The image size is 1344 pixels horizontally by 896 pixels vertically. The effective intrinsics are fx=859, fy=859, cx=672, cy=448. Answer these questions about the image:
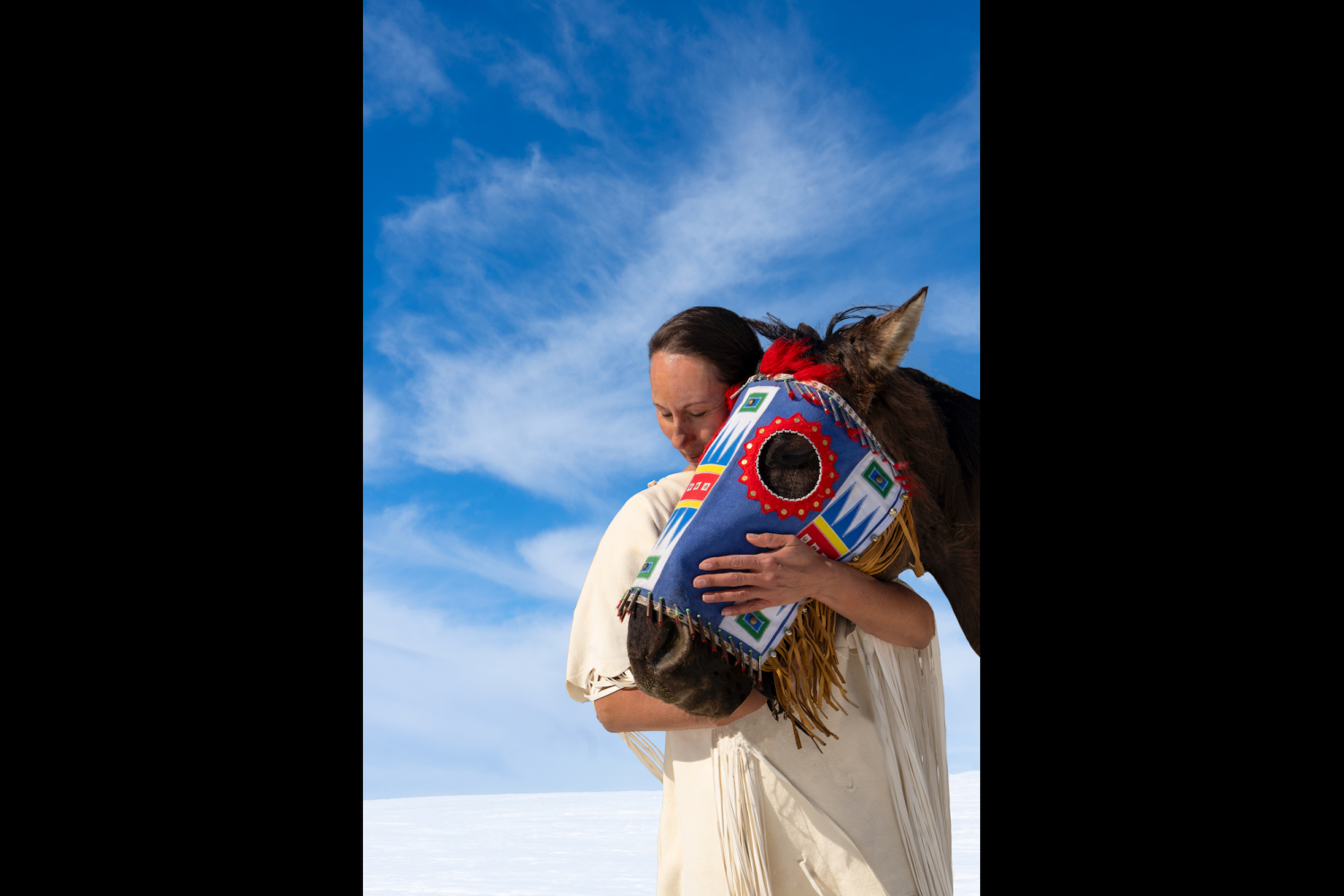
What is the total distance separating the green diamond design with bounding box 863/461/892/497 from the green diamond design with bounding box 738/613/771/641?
30 cm

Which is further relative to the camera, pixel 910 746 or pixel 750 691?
pixel 910 746

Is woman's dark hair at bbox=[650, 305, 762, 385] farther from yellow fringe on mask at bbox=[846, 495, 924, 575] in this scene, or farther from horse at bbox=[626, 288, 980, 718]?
yellow fringe on mask at bbox=[846, 495, 924, 575]

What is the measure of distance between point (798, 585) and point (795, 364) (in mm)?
407

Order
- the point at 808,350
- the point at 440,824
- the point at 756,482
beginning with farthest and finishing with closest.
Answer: the point at 440,824, the point at 808,350, the point at 756,482

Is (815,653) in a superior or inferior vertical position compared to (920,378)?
inferior

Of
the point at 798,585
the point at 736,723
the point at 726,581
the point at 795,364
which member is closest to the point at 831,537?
the point at 798,585

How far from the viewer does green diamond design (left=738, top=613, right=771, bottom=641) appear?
4.62 ft

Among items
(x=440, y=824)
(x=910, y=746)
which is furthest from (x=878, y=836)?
(x=440, y=824)

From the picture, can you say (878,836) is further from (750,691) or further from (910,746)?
(750,691)

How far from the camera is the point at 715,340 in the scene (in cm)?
173

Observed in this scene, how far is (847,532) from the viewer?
4.86 feet

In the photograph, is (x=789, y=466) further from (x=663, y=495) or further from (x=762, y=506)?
(x=663, y=495)
